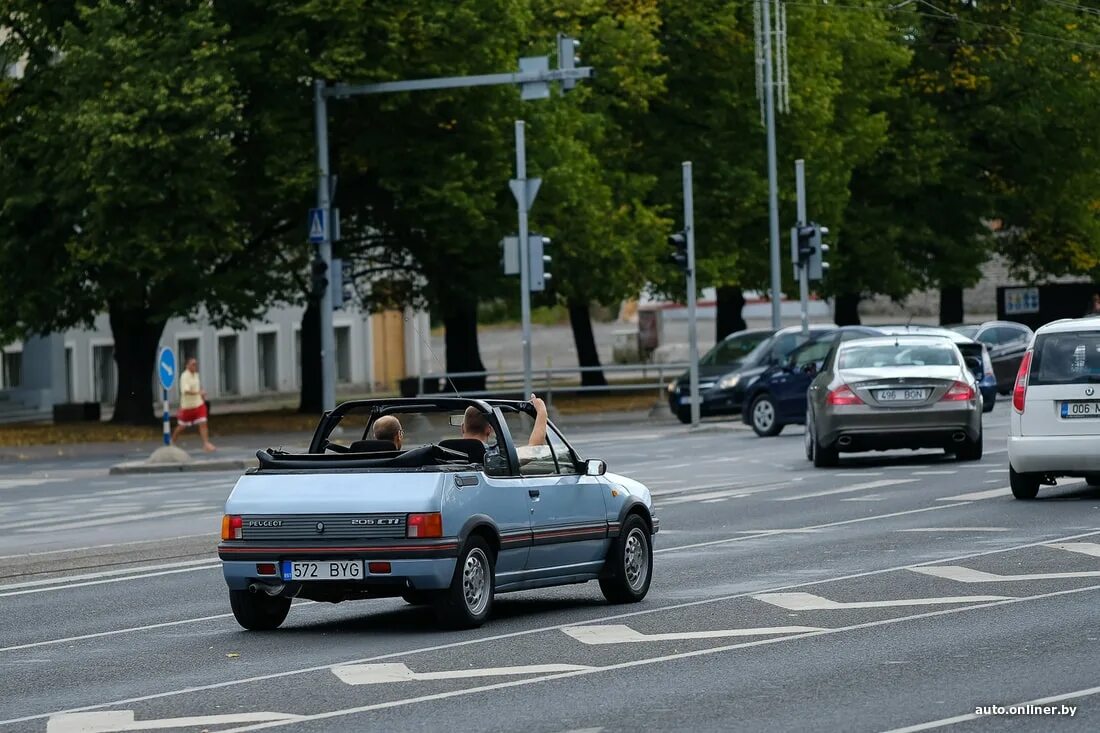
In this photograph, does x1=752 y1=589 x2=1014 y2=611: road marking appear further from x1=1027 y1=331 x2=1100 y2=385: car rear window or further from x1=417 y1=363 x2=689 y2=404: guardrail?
x1=417 y1=363 x2=689 y2=404: guardrail

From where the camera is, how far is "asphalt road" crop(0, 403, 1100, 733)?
9852mm

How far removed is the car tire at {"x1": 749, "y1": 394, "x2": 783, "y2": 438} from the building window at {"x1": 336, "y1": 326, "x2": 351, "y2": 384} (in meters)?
45.6

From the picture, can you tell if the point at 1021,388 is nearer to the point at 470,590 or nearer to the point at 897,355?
the point at 897,355

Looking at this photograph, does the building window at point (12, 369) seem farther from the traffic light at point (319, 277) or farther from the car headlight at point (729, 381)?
the traffic light at point (319, 277)

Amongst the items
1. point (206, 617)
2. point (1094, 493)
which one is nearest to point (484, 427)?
point (206, 617)

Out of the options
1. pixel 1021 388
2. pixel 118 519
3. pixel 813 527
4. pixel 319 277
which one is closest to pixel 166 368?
pixel 319 277

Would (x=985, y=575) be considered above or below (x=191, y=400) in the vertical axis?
below

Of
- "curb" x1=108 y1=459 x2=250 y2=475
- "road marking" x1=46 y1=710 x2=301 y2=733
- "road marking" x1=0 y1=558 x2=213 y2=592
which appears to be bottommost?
"curb" x1=108 y1=459 x2=250 y2=475

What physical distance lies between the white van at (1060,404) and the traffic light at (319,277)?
59.9 ft

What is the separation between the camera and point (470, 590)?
43.9 feet

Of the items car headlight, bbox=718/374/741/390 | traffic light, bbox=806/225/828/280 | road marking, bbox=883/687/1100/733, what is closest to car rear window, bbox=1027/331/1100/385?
road marking, bbox=883/687/1100/733

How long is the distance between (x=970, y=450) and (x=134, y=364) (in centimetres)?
2495

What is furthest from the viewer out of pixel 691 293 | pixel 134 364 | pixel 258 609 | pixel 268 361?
pixel 268 361

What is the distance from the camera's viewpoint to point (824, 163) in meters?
60.2
